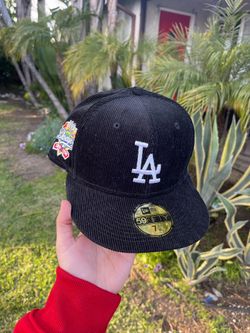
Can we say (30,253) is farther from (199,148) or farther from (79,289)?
(79,289)

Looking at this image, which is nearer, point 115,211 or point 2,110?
point 115,211

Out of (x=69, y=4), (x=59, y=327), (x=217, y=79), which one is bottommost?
(x=59, y=327)

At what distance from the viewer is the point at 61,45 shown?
5043 millimetres

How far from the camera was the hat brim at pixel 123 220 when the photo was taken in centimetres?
101

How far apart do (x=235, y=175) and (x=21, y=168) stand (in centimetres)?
287

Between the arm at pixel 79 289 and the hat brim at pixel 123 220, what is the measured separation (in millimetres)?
74

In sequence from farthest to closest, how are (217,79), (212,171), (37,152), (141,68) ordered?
(37,152)
(141,68)
(217,79)
(212,171)

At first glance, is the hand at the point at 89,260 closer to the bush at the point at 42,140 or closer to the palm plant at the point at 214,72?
the palm plant at the point at 214,72

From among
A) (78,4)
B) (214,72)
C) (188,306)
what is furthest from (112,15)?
(188,306)

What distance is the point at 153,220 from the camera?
105 cm

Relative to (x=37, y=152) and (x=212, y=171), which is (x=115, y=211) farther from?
(x=37, y=152)

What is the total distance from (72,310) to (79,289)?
7 centimetres

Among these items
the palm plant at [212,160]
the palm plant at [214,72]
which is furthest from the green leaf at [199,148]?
the palm plant at [214,72]

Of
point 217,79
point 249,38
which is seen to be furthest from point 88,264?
point 249,38
